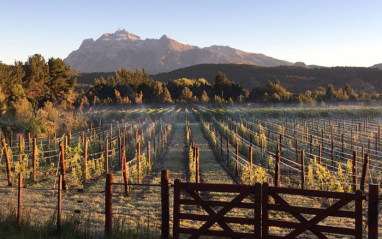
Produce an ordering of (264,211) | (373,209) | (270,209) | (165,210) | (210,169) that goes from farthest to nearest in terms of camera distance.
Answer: (210,169), (165,210), (264,211), (270,209), (373,209)

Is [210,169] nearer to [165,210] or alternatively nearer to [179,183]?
[165,210]

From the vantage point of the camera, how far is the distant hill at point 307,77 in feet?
300

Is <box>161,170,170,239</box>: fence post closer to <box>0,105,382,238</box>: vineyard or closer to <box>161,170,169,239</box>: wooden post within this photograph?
<box>161,170,169,239</box>: wooden post

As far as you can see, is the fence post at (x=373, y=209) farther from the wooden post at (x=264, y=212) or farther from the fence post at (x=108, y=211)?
the fence post at (x=108, y=211)

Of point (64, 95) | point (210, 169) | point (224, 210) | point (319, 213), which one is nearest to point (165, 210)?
point (224, 210)

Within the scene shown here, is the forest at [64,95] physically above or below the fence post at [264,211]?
above

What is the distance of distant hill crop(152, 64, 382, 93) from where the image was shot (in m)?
91.5

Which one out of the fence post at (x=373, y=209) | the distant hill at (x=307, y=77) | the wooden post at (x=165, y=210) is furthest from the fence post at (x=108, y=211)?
the distant hill at (x=307, y=77)

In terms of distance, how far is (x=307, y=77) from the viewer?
102312mm

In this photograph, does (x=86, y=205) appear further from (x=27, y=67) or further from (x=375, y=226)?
(x=27, y=67)

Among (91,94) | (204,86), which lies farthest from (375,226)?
(204,86)

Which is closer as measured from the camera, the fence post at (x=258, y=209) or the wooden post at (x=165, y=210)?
the fence post at (x=258, y=209)

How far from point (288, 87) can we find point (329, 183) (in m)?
93.6

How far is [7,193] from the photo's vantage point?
1035cm
